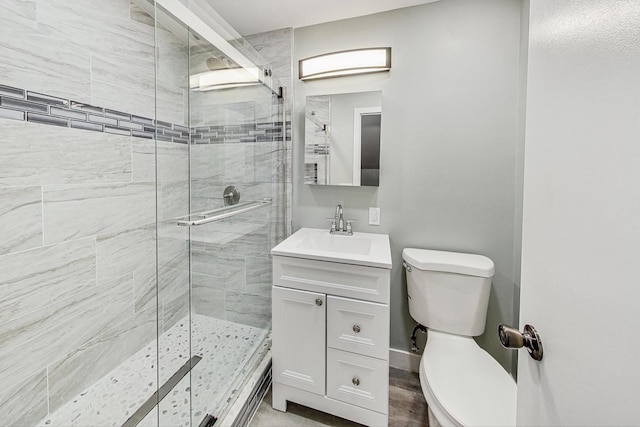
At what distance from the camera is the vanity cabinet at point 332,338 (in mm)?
1320

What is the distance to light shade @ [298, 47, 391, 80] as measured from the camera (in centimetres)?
171

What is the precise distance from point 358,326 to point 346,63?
1597mm

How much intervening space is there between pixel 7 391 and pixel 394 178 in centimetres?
214

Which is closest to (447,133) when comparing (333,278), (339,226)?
(339,226)

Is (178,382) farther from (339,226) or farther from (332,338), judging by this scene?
(339,226)

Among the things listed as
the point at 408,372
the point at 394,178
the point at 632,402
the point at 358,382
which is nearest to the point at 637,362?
the point at 632,402

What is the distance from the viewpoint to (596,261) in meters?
0.40

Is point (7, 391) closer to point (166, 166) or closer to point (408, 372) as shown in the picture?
point (166, 166)

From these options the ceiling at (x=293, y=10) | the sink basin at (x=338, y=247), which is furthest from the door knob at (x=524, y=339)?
the ceiling at (x=293, y=10)

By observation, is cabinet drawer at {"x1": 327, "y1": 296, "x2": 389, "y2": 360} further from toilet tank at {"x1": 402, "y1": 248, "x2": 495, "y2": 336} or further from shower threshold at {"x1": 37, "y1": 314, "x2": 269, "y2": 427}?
shower threshold at {"x1": 37, "y1": 314, "x2": 269, "y2": 427}

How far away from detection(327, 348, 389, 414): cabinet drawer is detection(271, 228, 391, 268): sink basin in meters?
0.48

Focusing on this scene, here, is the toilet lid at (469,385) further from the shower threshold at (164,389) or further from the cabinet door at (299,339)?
the shower threshold at (164,389)

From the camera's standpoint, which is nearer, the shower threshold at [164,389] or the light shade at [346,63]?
the shower threshold at [164,389]

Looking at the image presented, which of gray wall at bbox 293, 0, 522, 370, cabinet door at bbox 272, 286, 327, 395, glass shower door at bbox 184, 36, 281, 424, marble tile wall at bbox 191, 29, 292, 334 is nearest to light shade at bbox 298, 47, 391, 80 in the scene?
gray wall at bbox 293, 0, 522, 370
